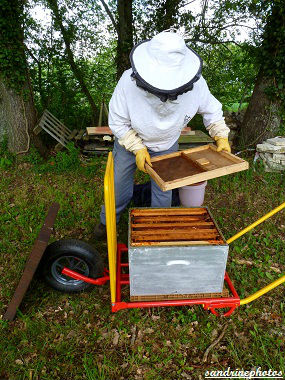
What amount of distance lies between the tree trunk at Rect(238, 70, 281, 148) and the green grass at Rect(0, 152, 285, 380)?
186 cm

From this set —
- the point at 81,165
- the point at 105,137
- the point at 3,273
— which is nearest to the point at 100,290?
the point at 3,273

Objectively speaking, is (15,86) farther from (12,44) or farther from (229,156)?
(229,156)

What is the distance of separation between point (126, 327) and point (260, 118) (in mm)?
4001

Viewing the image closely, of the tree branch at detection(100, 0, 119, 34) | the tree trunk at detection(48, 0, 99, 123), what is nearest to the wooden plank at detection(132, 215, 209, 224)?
the tree trunk at detection(48, 0, 99, 123)

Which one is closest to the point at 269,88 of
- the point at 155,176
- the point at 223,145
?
the point at 223,145

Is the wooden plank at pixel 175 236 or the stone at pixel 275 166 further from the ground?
the wooden plank at pixel 175 236

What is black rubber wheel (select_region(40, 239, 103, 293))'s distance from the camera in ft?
8.20

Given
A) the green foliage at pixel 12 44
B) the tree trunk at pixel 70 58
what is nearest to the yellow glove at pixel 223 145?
the green foliage at pixel 12 44

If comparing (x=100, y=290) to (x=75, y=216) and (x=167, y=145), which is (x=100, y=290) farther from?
(x=167, y=145)

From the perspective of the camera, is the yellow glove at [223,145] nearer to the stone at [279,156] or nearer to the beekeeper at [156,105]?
the beekeeper at [156,105]

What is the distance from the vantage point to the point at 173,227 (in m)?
2.38

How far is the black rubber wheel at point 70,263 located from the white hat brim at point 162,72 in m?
1.43

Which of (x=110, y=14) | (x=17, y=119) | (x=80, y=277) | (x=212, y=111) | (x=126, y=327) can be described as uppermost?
(x=110, y=14)

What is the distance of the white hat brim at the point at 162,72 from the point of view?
201 cm
